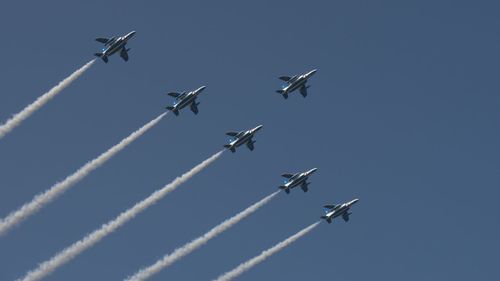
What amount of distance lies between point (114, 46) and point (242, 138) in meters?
27.3

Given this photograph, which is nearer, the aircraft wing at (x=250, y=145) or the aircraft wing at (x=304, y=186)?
the aircraft wing at (x=250, y=145)

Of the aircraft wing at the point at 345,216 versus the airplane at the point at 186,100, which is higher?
the airplane at the point at 186,100

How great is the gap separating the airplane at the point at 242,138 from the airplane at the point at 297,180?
8648 millimetres

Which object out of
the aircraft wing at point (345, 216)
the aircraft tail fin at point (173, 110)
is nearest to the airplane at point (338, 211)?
the aircraft wing at point (345, 216)

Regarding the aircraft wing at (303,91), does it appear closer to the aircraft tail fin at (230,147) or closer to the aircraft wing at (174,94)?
the aircraft tail fin at (230,147)

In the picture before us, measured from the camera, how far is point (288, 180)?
180m

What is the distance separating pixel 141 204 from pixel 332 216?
37221mm

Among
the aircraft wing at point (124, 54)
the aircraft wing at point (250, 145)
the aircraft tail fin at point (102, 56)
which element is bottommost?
the aircraft wing at point (250, 145)

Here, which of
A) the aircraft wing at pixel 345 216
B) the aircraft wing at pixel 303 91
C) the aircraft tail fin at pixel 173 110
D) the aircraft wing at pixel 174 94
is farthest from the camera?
the aircraft wing at pixel 345 216

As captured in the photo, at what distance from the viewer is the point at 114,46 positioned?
175 meters

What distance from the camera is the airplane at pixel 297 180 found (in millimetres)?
179125

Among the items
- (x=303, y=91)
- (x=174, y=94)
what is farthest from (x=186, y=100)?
(x=303, y=91)

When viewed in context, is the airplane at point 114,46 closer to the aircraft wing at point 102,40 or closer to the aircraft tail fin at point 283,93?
the aircraft wing at point 102,40

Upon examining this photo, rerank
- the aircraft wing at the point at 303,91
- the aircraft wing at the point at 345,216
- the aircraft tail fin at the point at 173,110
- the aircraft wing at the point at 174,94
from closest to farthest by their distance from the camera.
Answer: the aircraft tail fin at the point at 173,110, the aircraft wing at the point at 174,94, the aircraft wing at the point at 303,91, the aircraft wing at the point at 345,216
